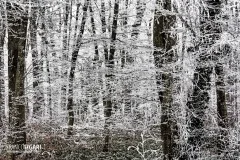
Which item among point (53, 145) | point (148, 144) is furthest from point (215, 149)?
point (53, 145)

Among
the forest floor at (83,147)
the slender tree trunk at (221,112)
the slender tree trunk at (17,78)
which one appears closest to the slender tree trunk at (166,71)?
the slender tree trunk at (221,112)

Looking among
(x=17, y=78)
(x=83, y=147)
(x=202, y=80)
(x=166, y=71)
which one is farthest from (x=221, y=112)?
(x=17, y=78)

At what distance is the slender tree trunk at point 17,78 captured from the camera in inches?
418

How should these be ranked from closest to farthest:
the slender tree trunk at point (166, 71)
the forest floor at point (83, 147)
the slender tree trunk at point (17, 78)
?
the slender tree trunk at point (166, 71) < the slender tree trunk at point (17, 78) < the forest floor at point (83, 147)

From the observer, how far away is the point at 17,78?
34.8 feet

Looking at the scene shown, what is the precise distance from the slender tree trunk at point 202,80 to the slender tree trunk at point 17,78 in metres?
5.21

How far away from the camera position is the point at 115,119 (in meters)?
13.4

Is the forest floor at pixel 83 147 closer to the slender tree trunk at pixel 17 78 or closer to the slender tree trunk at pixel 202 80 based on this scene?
the slender tree trunk at pixel 17 78

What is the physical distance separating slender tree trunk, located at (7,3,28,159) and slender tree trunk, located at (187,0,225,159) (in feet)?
17.1

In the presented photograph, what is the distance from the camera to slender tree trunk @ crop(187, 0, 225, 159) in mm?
8602

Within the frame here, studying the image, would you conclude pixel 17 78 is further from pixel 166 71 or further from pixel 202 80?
pixel 202 80

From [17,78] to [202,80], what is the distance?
561cm

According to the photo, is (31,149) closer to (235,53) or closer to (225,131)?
(225,131)

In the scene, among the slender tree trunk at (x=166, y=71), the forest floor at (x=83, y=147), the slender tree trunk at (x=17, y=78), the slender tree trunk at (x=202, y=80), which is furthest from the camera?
the forest floor at (x=83, y=147)
